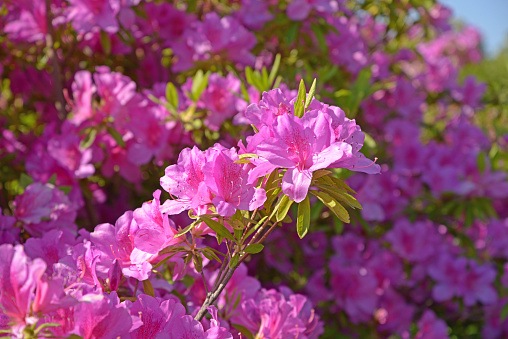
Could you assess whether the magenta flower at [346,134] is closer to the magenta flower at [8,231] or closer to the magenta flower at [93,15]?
the magenta flower at [8,231]

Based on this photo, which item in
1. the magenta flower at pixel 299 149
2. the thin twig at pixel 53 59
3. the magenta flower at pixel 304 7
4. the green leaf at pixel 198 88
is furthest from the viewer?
the magenta flower at pixel 304 7

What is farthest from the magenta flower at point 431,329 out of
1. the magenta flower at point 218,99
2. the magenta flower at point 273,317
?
the magenta flower at point 218,99

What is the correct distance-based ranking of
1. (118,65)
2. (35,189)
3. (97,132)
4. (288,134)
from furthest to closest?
1. (118,65)
2. (97,132)
3. (35,189)
4. (288,134)

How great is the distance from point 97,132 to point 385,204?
140 centimetres

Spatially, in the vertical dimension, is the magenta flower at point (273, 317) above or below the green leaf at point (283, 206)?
below

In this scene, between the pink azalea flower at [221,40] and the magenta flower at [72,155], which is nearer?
the magenta flower at [72,155]

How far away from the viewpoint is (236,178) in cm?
96

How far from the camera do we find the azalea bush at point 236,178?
0.94 metres

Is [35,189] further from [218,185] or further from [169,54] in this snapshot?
[169,54]

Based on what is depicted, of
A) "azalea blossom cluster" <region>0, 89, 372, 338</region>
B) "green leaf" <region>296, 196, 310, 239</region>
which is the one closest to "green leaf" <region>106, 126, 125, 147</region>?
"azalea blossom cluster" <region>0, 89, 372, 338</region>

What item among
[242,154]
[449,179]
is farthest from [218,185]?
[449,179]

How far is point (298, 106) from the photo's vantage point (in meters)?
1.00

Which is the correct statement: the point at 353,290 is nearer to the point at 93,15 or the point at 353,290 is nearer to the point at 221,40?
the point at 221,40

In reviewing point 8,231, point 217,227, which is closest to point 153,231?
point 217,227
